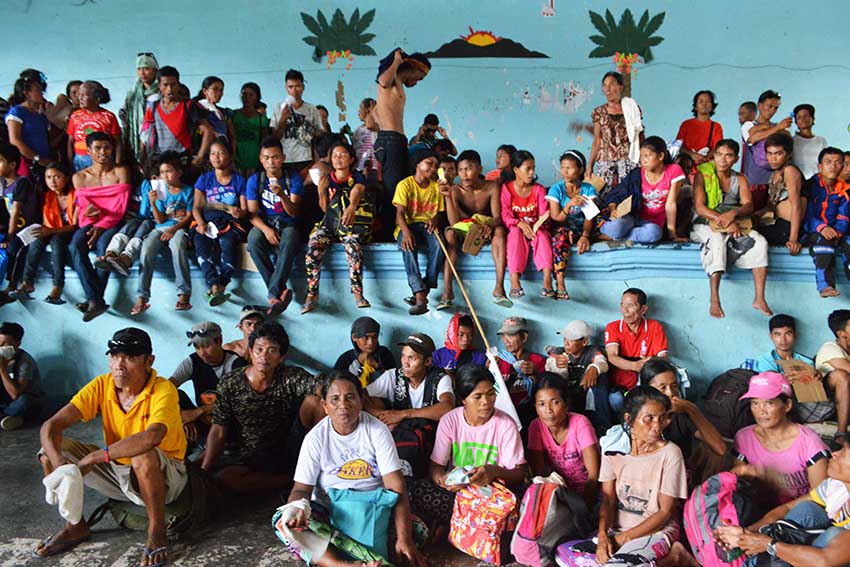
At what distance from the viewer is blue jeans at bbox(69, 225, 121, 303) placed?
5414mm

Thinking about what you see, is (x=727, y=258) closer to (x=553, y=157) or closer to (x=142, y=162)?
(x=553, y=157)

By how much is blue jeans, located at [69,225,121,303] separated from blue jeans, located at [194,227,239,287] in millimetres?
766

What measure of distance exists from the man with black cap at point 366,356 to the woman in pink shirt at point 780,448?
7.19 ft

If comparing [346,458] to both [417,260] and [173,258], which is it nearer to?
[417,260]

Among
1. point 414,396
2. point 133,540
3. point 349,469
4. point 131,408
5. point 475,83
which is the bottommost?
point 133,540

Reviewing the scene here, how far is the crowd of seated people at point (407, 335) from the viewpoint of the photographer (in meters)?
3.26

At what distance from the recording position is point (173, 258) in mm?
5242

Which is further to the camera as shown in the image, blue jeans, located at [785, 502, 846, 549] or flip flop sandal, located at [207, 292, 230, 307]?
flip flop sandal, located at [207, 292, 230, 307]

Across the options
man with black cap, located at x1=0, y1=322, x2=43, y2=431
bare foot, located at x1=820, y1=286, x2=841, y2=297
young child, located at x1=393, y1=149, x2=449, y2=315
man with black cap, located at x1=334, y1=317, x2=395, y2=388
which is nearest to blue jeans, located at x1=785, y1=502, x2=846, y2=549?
bare foot, located at x1=820, y1=286, x2=841, y2=297

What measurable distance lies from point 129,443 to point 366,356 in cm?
173

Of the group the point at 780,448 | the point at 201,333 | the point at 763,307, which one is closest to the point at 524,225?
the point at 763,307

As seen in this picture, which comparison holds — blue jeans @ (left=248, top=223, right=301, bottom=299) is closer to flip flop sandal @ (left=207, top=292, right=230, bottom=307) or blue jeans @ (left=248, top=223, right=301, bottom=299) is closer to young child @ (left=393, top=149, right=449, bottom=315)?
flip flop sandal @ (left=207, top=292, right=230, bottom=307)

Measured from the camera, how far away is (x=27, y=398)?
5.34 meters

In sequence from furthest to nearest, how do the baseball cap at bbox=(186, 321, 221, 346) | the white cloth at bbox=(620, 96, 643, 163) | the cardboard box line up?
the white cloth at bbox=(620, 96, 643, 163) < the baseball cap at bbox=(186, 321, 221, 346) < the cardboard box
